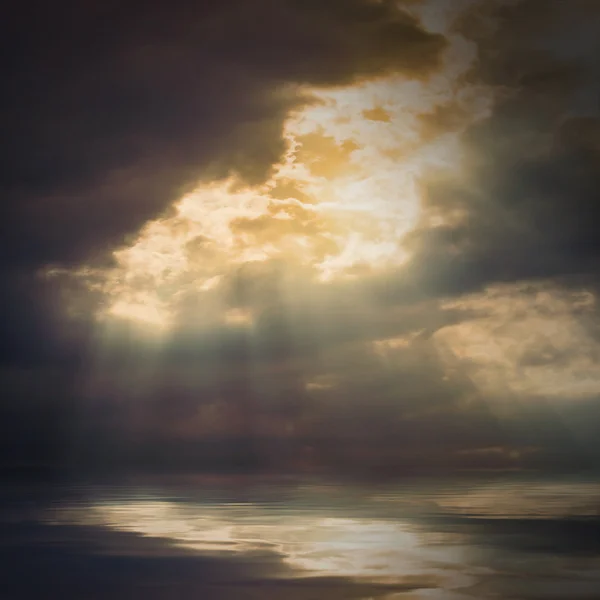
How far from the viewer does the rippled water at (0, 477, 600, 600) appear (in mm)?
14117

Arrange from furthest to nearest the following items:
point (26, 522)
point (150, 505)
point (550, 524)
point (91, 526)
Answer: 1. point (150, 505)
2. point (26, 522)
3. point (91, 526)
4. point (550, 524)

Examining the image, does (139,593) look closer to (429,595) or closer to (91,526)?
(429,595)

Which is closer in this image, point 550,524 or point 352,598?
point 352,598

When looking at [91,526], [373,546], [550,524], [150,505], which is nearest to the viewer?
[373,546]

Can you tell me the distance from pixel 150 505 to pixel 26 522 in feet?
26.9

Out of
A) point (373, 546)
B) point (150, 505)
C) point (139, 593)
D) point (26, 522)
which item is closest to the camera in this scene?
point (139, 593)

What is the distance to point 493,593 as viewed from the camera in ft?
44.0

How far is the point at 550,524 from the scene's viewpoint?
22.1 m

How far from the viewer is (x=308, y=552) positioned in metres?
17.7

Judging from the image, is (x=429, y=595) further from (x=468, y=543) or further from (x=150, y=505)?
(x=150, y=505)

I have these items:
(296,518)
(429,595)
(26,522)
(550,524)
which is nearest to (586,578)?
(429,595)

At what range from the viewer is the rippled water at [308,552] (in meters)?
14.1

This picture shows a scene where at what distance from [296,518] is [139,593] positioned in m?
12.0

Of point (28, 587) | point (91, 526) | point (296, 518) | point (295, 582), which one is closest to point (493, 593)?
point (295, 582)
